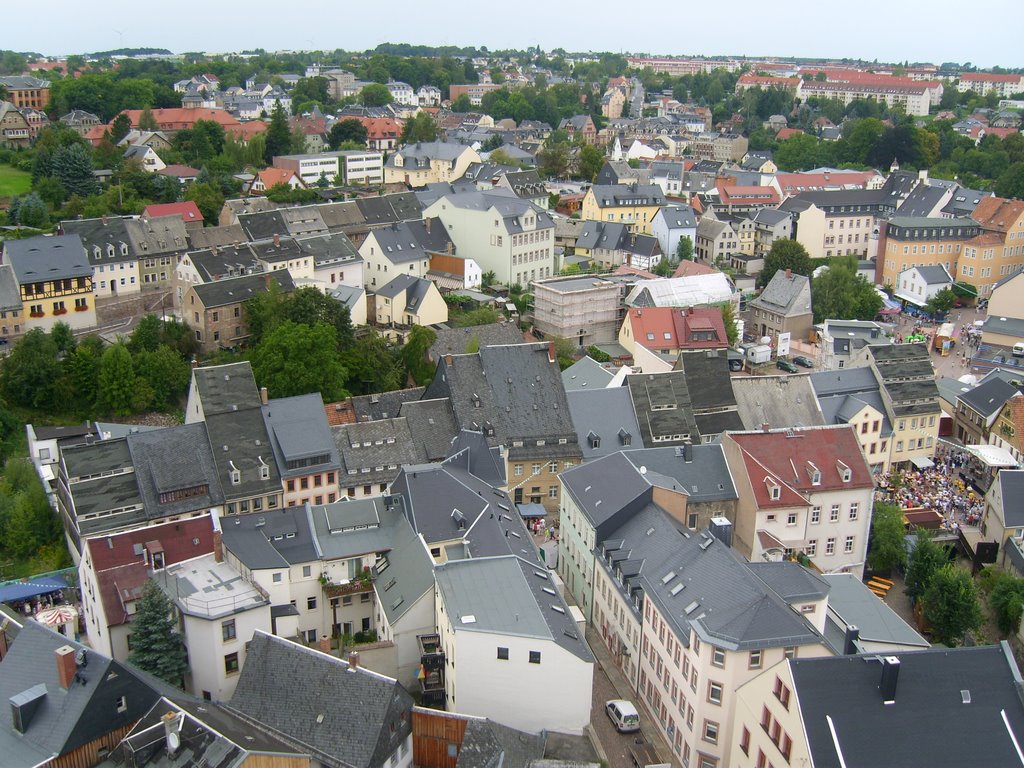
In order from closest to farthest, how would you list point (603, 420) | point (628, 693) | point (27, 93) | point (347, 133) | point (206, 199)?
point (628, 693)
point (603, 420)
point (206, 199)
point (27, 93)
point (347, 133)

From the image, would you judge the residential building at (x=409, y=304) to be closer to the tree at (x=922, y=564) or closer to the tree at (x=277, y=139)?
the tree at (x=922, y=564)

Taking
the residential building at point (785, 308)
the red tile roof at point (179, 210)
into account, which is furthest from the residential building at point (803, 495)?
the red tile roof at point (179, 210)

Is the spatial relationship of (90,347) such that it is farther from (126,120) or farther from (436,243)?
(126,120)

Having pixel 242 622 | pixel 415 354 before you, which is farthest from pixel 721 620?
pixel 415 354

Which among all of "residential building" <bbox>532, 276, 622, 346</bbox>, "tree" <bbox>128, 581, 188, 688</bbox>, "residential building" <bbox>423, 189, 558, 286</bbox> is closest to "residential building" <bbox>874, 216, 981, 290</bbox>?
"residential building" <bbox>423, 189, 558, 286</bbox>

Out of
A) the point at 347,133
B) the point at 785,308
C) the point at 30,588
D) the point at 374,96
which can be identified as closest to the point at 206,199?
the point at 347,133

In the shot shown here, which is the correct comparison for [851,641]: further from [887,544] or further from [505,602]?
[887,544]
